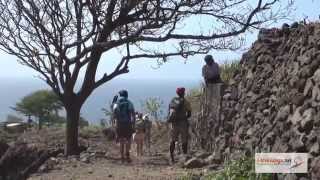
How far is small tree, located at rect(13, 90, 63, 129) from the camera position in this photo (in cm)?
3145

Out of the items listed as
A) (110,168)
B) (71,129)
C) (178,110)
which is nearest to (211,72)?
(178,110)

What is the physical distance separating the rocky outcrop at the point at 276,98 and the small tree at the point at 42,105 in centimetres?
1701

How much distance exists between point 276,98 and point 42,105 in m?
21.3

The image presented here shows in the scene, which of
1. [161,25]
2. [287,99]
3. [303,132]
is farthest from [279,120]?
[161,25]

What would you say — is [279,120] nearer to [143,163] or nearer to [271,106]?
[271,106]

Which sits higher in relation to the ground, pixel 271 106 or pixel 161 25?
pixel 161 25

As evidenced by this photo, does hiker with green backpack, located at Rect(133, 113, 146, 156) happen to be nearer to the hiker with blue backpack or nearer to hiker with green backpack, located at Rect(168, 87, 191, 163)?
the hiker with blue backpack

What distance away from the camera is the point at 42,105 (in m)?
31.6

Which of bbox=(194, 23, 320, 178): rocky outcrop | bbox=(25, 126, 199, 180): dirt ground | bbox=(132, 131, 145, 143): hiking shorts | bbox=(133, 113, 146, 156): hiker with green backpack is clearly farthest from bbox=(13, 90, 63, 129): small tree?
bbox=(194, 23, 320, 178): rocky outcrop

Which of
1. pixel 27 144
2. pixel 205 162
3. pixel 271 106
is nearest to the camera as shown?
pixel 271 106

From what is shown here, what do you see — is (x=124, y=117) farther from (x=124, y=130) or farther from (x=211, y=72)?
(x=211, y=72)

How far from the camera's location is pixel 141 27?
1664 cm

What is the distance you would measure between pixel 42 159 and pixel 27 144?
10.5ft

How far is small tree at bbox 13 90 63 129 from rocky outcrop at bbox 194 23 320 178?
17.0 meters
